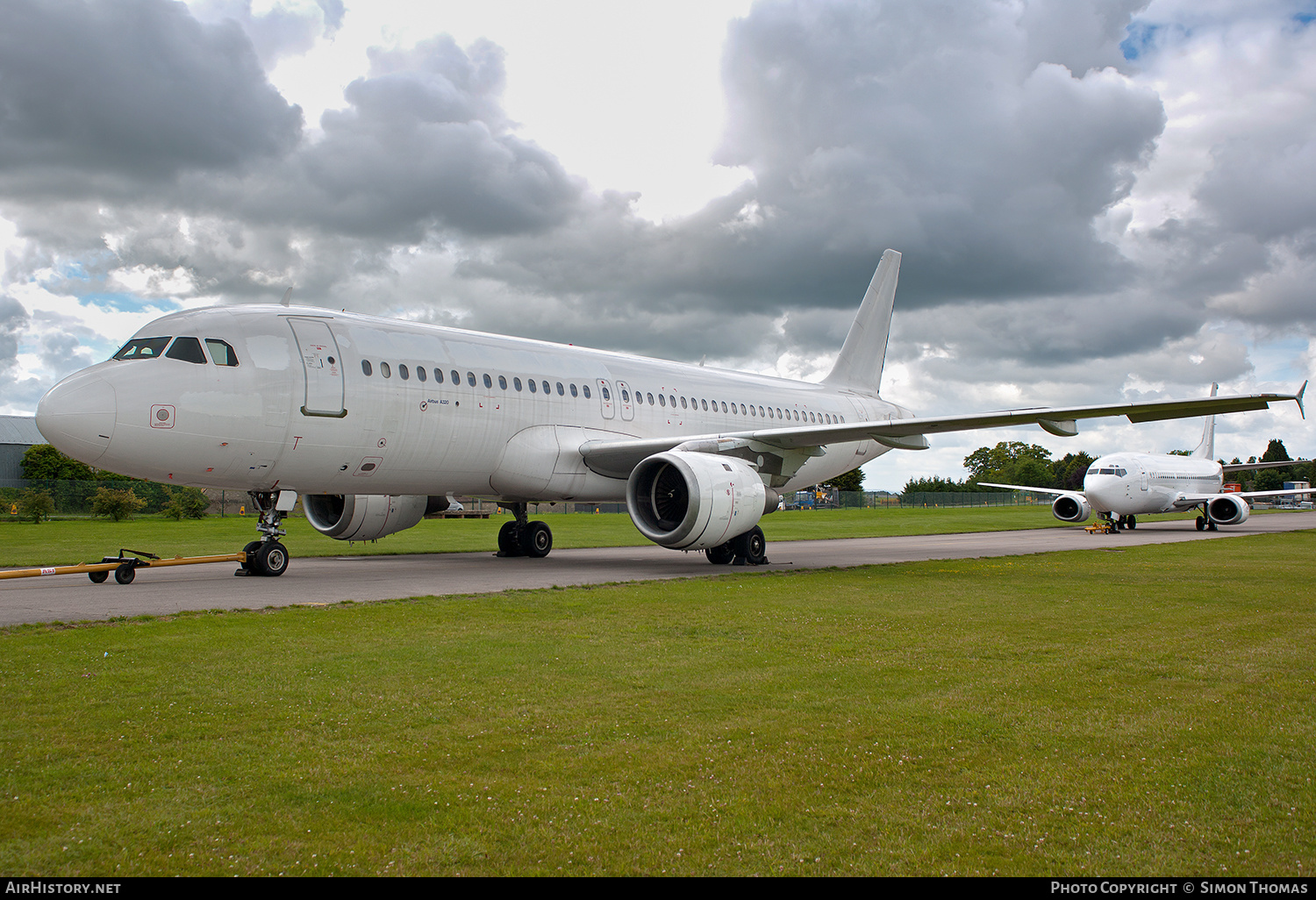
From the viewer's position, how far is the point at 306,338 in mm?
13195

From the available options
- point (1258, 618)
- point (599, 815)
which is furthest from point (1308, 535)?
point (599, 815)

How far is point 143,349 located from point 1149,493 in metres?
34.7

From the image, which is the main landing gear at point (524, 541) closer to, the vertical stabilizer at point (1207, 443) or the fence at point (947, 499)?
the vertical stabilizer at point (1207, 443)

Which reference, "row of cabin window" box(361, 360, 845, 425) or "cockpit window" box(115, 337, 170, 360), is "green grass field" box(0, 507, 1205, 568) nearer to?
"row of cabin window" box(361, 360, 845, 425)

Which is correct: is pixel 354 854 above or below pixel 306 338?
below

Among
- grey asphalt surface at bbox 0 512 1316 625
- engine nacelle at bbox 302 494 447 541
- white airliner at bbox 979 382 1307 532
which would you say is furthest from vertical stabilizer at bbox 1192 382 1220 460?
engine nacelle at bbox 302 494 447 541

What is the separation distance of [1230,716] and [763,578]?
8560mm

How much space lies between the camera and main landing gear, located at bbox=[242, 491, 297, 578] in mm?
13203

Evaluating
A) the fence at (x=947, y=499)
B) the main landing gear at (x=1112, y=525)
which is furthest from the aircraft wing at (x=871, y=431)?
the fence at (x=947, y=499)

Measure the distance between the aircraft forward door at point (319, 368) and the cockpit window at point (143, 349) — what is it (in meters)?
1.81

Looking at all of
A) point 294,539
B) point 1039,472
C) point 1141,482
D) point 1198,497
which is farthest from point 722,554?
point 1039,472

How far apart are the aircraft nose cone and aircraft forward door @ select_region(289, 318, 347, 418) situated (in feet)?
8.32

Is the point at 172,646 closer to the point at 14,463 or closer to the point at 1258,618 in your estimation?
the point at 1258,618

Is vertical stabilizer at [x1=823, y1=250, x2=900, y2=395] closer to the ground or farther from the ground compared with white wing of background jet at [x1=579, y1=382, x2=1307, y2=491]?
farther from the ground
